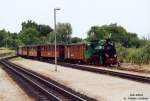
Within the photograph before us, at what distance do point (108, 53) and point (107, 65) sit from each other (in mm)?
1607

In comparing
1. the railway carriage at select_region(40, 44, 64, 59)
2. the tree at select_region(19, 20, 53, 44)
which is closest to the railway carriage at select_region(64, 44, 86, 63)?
the railway carriage at select_region(40, 44, 64, 59)

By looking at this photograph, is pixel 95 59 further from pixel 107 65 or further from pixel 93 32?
pixel 93 32

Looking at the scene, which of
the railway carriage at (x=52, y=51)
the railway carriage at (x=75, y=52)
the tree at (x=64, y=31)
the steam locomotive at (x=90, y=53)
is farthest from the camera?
the tree at (x=64, y=31)

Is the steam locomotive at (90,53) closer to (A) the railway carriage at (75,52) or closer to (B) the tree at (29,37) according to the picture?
(A) the railway carriage at (75,52)

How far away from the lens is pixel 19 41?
155 meters

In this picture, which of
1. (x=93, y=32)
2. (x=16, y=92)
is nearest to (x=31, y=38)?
(x=93, y=32)

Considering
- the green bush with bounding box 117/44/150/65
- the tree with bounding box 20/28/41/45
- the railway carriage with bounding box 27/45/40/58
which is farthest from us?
the tree with bounding box 20/28/41/45

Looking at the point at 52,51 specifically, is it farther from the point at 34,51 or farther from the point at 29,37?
the point at 29,37

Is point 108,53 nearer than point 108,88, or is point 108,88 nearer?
point 108,88

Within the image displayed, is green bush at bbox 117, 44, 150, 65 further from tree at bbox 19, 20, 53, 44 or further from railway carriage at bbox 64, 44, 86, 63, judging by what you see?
tree at bbox 19, 20, 53, 44

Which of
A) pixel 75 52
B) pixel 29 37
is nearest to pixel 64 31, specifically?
pixel 29 37

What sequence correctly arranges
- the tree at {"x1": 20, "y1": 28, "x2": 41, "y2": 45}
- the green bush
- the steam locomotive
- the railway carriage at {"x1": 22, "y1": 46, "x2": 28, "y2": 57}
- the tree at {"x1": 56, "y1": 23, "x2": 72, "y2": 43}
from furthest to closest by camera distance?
the tree at {"x1": 20, "y1": 28, "x2": 41, "y2": 45} < the tree at {"x1": 56, "y1": 23, "x2": 72, "y2": 43} < the railway carriage at {"x1": 22, "y1": 46, "x2": 28, "y2": 57} < the green bush < the steam locomotive

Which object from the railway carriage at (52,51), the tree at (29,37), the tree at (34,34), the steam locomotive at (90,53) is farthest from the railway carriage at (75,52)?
the tree at (29,37)

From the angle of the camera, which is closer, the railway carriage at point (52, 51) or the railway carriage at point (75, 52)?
the railway carriage at point (75, 52)
